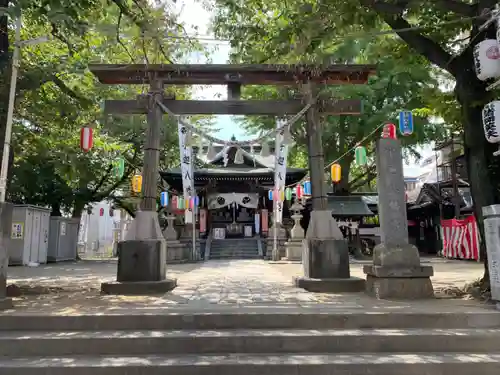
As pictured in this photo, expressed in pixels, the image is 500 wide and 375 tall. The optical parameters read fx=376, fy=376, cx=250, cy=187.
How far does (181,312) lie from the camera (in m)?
5.33

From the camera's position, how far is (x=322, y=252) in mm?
7938

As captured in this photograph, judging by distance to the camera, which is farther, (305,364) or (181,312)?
(181,312)

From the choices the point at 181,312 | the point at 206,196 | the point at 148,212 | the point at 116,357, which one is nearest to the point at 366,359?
the point at 181,312

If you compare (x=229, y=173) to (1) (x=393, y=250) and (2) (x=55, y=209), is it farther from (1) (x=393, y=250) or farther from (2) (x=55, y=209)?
(1) (x=393, y=250)

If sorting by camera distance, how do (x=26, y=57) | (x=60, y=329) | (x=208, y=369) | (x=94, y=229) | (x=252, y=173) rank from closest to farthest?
1. (x=208, y=369)
2. (x=60, y=329)
3. (x=26, y=57)
4. (x=252, y=173)
5. (x=94, y=229)

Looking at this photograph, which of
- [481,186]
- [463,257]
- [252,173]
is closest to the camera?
[481,186]

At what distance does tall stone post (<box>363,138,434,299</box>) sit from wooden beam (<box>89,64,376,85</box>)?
2071mm

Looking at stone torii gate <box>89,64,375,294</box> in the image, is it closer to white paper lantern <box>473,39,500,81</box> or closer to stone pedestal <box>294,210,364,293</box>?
stone pedestal <box>294,210,364,293</box>

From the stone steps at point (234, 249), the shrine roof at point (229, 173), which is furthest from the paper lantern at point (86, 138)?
the stone steps at point (234, 249)

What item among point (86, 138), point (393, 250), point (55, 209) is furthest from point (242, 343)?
point (55, 209)

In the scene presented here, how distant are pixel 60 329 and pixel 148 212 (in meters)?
3.25

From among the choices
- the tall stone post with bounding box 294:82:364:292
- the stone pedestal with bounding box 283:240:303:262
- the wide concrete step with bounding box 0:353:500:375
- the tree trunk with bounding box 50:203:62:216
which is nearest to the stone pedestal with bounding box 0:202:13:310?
the wide concrete step with bounding box 0:353:500:375

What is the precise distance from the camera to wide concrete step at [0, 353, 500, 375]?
4141 millimetres

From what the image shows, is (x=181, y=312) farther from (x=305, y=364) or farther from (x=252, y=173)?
(x=252, y=173)
